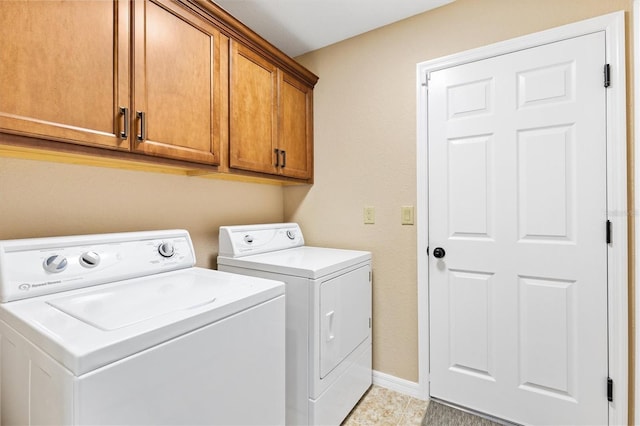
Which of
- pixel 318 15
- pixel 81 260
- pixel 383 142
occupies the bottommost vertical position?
pixel 81 260

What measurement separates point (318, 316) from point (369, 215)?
0.87m

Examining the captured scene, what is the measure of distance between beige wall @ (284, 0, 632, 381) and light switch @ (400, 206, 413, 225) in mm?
34

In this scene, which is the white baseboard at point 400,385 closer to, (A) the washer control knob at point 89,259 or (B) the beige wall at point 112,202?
(B) the beige wall at point 112,202

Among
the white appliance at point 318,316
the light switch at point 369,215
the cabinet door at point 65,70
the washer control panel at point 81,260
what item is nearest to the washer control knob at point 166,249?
the washer control panel at point 81,260

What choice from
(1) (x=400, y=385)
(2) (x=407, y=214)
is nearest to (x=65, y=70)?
(2) (x=407, y=214)

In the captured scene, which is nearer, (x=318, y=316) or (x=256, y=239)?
(x=318, y=316)

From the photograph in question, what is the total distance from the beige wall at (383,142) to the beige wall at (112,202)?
0.69m

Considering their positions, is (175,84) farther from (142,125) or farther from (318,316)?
(318,316)

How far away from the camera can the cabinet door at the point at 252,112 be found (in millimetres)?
1711

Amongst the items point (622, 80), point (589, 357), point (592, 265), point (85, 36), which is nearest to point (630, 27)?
point (622, 80)

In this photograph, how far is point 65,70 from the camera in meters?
1.07

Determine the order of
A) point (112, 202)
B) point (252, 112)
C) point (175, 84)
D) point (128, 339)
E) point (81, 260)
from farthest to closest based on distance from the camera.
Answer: point (252, 112), point (112, 202), point (175, 84), point (81, 260), point (128, 339)

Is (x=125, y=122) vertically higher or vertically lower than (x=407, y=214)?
higher

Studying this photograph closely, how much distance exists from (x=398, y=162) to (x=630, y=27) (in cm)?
123
